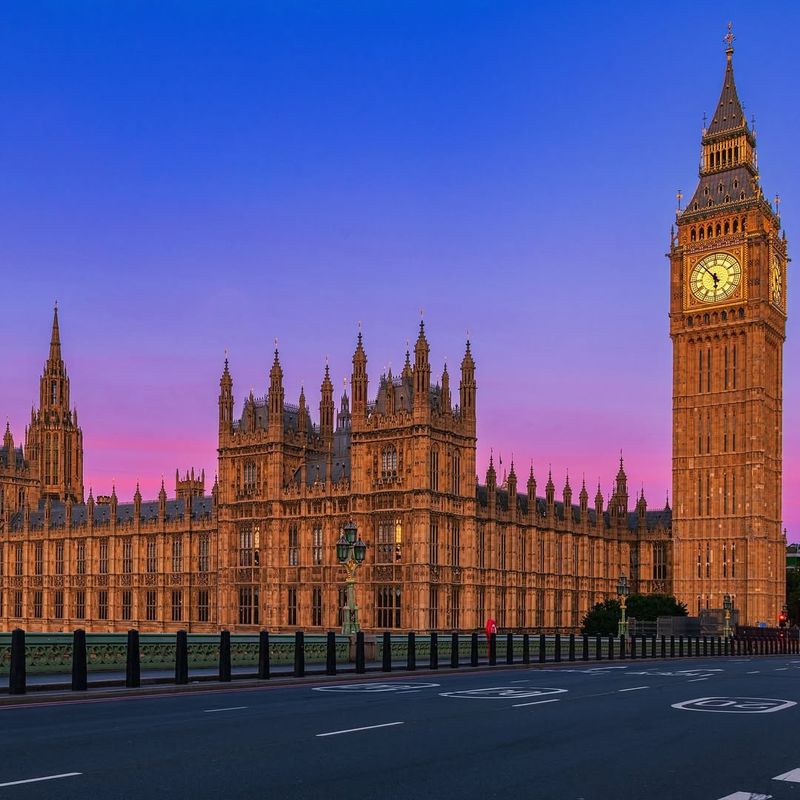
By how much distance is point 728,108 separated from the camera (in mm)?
104750

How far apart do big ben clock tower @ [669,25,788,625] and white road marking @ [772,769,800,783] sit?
83.4 meters

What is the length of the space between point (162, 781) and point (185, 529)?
269 feet

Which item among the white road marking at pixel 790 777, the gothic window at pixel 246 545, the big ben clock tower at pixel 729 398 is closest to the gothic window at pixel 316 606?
the gothic window at pixel 246 545

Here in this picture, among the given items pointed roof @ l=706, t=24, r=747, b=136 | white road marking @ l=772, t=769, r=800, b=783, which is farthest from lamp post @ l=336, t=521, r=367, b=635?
pointed roof @ l=706, t=24, r=747, b=136

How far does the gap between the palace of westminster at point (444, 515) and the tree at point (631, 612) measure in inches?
171

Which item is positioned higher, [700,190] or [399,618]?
[700,190]

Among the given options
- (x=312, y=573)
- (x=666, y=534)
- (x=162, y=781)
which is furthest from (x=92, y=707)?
(x=666, y=534)

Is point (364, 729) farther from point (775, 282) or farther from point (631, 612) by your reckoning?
point (775, 282)

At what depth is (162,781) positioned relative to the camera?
11.2 m

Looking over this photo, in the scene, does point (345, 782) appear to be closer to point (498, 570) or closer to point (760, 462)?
point (498, 570)

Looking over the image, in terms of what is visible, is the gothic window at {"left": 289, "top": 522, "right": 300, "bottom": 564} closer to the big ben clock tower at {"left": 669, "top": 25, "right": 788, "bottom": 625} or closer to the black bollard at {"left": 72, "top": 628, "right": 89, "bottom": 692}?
the big ben clock tower at {"left": 669, "top": 25, "right": 788, "bottom": 625}

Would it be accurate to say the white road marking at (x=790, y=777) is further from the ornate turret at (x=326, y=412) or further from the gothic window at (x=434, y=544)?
the ornate turret at (x=326, y=412)

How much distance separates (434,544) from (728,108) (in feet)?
182

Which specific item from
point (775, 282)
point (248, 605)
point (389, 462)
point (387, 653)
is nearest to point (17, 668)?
point (387, 653)
